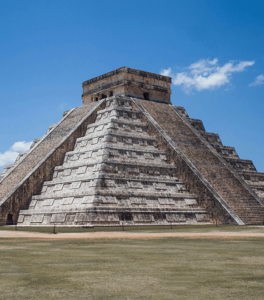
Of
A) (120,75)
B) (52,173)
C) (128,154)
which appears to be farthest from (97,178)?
(120,75)

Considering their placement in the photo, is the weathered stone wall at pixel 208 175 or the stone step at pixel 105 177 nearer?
the stone step at pixel 105 177

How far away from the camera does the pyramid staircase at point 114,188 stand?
1689 centimetres

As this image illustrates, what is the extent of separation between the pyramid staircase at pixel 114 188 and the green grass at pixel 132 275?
31.4 ft

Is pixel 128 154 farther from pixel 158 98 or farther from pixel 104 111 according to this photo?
pixel 158 98

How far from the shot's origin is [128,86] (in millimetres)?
26609

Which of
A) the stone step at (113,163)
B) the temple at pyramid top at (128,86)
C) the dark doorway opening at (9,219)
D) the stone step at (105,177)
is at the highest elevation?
the temple at pyramid top at (128,86)

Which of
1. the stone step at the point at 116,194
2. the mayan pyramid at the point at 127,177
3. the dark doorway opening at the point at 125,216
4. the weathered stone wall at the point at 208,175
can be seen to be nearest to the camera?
the dark doorway opening at the point at 125,216

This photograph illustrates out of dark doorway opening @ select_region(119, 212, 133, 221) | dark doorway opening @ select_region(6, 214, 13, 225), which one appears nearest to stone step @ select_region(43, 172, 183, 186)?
dark doorway opening @ select_region(119, 212, 133, 221)

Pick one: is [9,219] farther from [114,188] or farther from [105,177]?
[114,188]

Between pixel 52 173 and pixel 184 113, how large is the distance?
1139 centimetres

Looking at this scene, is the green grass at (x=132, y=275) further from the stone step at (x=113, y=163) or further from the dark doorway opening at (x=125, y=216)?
the stone step at (x=113, y=163)

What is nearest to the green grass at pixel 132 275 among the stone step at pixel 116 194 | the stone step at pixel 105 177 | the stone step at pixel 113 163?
the stone step at pixel 116 194

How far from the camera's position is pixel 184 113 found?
28469 mm

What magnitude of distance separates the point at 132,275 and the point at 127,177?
1369cm
